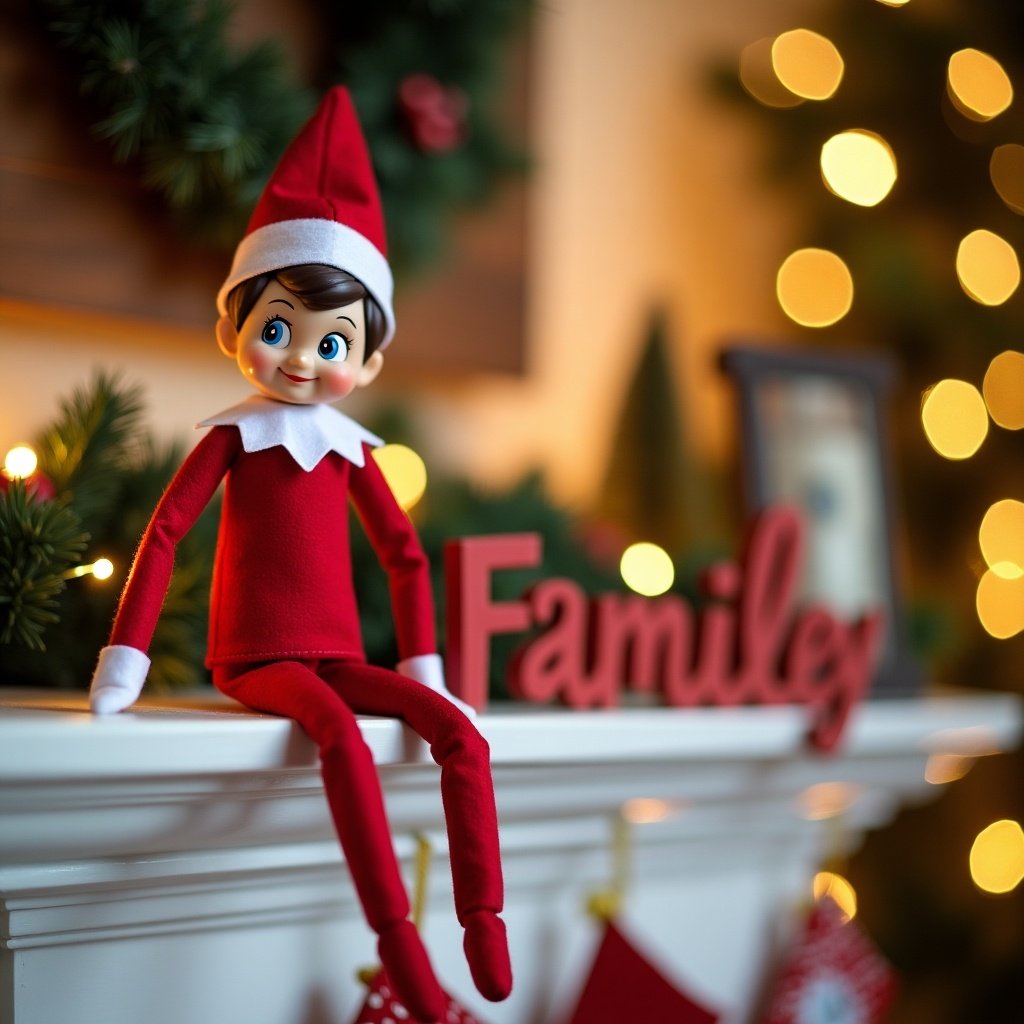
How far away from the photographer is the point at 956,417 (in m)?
1.34

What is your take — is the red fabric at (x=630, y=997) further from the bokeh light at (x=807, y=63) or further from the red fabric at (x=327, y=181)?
the bokeh light at (x=807, y=63)

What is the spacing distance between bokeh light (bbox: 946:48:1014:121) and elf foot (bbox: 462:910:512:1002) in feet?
3.91

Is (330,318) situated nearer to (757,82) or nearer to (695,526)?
(695,526)

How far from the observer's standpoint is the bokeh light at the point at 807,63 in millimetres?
1335

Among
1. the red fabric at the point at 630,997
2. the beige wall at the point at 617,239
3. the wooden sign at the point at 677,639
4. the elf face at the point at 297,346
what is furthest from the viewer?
the beige wall at the point at 617,239

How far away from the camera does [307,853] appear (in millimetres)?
743

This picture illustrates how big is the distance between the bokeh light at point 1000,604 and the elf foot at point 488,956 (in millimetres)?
981

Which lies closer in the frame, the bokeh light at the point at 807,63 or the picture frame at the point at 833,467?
the picture frame at the point at 833,467

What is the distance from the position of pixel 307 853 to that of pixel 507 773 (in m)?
0.15

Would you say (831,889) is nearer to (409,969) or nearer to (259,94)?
(409,969)

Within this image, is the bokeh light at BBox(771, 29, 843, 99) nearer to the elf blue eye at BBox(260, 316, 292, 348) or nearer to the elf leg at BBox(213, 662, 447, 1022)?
the elf blue eye at BBox(260, 316, 292, 348)

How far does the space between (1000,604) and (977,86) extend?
64 centimetres

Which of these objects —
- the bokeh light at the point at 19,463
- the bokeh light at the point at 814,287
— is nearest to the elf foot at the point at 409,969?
the bokeh light at the point at 19,463

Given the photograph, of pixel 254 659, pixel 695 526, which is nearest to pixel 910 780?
pixel 695 526
